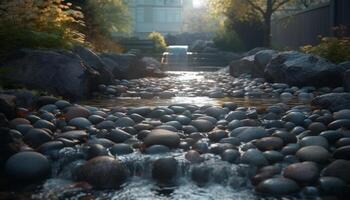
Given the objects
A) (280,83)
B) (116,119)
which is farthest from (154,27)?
(116,119)

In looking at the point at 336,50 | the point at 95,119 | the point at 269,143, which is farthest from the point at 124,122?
the point at 336,50

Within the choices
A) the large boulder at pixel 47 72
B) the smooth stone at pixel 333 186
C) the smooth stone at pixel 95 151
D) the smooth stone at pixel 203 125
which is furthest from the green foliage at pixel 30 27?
the smooth stone at pixel 333 186

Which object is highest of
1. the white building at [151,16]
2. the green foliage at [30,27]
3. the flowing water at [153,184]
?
the white building at [151,16]

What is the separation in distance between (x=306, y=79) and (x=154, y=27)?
46.8m

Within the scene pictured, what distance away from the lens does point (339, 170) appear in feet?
12.0

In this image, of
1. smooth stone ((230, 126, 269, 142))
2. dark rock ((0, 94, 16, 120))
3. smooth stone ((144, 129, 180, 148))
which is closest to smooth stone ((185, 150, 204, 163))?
smooth stone ((144, 129, 180, 148))

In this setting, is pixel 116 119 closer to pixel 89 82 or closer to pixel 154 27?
pixel 89 82

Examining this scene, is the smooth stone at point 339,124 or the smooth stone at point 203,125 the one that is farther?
the smooth stone at point 203,125

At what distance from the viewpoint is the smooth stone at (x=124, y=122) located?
17.3 feet

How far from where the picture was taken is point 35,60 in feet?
24.7

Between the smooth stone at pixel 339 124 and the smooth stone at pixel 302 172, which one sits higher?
the smooth stone at pixel 339 124

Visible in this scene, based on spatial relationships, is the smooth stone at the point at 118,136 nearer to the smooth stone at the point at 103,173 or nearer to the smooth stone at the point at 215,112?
the smooth stone at the point at 103,173

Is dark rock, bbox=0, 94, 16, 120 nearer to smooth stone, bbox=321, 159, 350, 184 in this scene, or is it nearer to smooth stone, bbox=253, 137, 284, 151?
smooth stone, bbox=253, 137, 284, 151

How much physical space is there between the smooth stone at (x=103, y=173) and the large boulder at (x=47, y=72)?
12.7 feet
